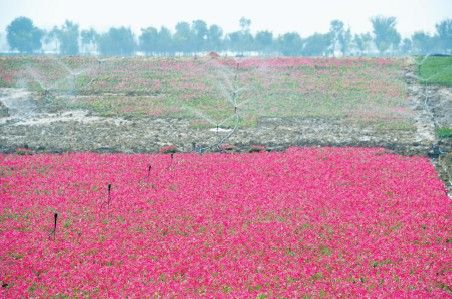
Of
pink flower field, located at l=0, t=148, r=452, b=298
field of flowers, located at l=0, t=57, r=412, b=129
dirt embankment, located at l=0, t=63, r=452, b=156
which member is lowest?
dirt embankment, located at l=0, t=63, r=452, b=156

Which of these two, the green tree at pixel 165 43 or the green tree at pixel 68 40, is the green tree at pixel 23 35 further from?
the green tree at pixel 165 43

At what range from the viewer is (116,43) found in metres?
122

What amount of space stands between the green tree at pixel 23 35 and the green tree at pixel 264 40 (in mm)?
53776

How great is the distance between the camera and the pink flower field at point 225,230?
10734 millimetres

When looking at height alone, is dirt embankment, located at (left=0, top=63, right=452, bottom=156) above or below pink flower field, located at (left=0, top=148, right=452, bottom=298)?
below

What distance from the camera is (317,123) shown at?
116 feet

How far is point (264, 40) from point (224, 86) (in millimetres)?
74335

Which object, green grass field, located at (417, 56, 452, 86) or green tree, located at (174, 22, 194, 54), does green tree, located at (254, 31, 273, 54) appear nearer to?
green tree, located at (174, 22, 194, 54)

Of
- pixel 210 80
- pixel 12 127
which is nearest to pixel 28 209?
pixel 12 127

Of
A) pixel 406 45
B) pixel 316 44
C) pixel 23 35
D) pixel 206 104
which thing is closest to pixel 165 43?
pixel 23 35

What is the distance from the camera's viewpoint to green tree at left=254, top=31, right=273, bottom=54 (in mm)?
118562

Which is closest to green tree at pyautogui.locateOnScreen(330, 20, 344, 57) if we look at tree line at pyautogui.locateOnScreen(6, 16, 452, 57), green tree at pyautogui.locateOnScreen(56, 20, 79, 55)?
tree line at pyautogui.locateOnScreen(6, 16, 452, 57)

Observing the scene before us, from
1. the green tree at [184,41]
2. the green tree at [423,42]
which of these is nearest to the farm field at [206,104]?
the green tree at [184,41]

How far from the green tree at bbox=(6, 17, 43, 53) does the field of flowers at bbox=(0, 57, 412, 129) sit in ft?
231
